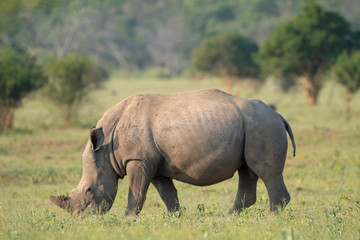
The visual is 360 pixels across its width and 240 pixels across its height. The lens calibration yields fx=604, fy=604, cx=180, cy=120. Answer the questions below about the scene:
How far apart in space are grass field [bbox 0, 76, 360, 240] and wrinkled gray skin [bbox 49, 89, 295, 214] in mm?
386

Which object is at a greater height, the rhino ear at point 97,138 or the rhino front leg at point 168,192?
the rhino ear at point 97,138

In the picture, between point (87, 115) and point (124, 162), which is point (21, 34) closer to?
point (87, 115)

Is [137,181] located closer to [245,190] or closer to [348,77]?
[245,190]

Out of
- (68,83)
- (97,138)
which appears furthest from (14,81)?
(97,138)

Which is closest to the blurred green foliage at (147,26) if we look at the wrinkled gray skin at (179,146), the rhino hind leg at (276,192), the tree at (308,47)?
the tree at (308,47)

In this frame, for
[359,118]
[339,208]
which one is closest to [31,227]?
[339,208]

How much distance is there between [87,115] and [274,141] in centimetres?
1288

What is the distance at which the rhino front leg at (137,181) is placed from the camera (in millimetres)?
7434

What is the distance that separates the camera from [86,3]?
3019 inches

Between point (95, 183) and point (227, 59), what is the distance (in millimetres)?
25916

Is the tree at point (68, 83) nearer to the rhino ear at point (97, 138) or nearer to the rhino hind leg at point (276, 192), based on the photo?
the rhino ear at point (97, 138)

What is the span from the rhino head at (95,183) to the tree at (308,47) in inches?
828

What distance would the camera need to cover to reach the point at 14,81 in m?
18.1

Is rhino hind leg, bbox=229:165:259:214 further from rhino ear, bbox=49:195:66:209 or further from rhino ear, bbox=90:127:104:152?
rhino ear, bbox=49:195:66:209
